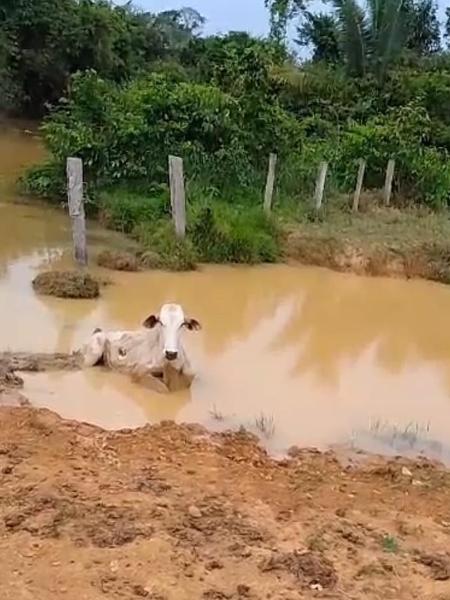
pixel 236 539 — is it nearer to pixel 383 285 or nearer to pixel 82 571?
pixel 82 571

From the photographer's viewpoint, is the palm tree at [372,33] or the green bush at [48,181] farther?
the palm tree at [372,33]

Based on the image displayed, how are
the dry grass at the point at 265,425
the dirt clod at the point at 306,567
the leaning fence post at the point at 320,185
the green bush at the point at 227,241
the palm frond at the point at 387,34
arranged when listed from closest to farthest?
the dirt clod at the point at 306,567, the dry grass at the point at 265,425, the green bush at the point at 227,241, the leaning fence post at the point at 320,185, the palm frond at the point at 387,34

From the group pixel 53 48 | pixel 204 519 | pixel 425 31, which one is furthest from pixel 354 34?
pixel 204 519

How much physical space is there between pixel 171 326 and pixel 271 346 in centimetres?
224

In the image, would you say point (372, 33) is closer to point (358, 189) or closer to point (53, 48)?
point (53, 48)

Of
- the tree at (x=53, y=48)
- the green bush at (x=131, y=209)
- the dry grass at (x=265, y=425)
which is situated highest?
the tree at (x=53, y=48)

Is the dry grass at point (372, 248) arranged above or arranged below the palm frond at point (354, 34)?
below

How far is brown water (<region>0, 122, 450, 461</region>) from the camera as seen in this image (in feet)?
26.6

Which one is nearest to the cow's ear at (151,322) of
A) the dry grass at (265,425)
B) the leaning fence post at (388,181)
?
the dry grass at (265,425)

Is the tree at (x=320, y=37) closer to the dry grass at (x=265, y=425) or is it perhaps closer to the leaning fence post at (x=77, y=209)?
the leaning fence post at (x=77, y=209)

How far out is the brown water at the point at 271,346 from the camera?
812 cm

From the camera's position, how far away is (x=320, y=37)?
3108cm

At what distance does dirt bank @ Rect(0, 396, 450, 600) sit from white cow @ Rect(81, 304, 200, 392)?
3.59 ft

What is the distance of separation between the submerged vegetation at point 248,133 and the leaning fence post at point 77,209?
1.15 m
